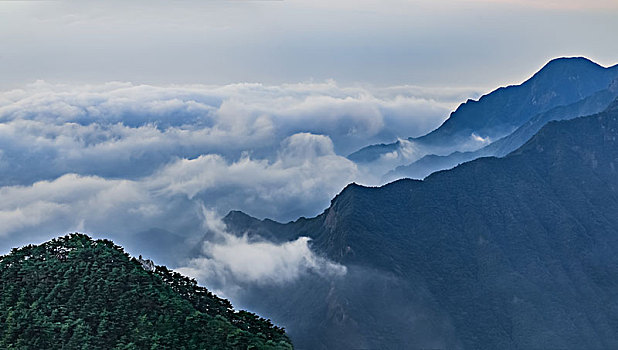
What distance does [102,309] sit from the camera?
68.8 meters

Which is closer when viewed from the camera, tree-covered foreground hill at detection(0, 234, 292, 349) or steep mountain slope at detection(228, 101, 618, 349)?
tree-covered foreground hill at detection(0, 234, 292, 349)

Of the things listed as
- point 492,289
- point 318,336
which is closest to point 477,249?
point 492,289

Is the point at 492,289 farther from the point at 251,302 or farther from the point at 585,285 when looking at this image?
the point at 251,302

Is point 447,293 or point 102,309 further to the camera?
point 447,293

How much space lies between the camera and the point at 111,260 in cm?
7425

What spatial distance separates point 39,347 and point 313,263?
127153mm

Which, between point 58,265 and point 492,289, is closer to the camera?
point 58,265

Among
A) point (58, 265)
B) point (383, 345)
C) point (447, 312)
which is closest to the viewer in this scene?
point (58, 265)

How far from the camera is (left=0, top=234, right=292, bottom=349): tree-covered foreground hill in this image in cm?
6612

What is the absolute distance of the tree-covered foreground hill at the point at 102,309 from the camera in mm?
66125

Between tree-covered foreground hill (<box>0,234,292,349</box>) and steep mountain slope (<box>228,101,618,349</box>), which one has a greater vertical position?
steep mountain slope (<box>228,101,618,349</box>)

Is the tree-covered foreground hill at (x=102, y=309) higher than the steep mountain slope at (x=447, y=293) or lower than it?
lower

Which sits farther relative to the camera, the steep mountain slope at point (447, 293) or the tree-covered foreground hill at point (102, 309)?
the steep mountain slope at point (447, 293)

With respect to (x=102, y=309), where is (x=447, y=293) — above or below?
above
